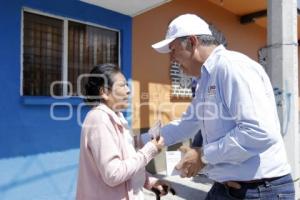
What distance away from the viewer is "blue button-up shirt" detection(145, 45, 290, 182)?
1.66m

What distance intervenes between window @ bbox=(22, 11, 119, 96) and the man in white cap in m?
2.68

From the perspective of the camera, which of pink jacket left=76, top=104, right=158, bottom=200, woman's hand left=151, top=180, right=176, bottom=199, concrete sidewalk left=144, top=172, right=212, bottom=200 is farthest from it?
concrete sidewalk left=144, top=172, right=212, bottom=200

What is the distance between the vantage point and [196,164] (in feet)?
7.01

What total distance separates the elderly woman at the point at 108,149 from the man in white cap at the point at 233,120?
314 mm

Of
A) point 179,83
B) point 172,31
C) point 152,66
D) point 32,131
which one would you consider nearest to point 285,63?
point 172,31

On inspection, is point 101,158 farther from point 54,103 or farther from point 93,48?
point 93,48

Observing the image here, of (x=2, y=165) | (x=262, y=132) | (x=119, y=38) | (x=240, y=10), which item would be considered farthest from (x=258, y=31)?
(x=262, y=132)

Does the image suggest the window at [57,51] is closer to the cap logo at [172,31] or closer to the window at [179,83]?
the window at [179,83]

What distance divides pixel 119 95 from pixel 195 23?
664 millimetres

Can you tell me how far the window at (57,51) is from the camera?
14.0ft

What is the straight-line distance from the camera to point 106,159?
6.31ft

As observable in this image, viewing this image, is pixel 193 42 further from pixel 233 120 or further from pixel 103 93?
pixel 103 93

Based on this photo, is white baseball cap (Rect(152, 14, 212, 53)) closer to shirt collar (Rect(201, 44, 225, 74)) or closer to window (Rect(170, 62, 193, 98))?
shirt collar (Rect(201, 44, 225, 74))

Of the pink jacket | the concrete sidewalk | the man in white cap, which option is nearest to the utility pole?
the concrete sidewalk
